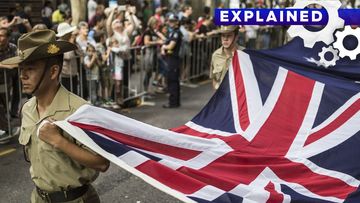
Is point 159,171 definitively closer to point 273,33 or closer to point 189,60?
point 189,60

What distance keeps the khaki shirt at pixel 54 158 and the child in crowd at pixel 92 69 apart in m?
6.34

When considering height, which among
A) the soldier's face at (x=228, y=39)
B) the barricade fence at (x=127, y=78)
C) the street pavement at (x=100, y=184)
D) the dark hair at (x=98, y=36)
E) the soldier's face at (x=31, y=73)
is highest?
the soldier's face at (x=31, y=73)

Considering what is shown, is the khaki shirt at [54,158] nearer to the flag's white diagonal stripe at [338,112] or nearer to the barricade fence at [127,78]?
the flag's white diagonal stripe at [338,112]

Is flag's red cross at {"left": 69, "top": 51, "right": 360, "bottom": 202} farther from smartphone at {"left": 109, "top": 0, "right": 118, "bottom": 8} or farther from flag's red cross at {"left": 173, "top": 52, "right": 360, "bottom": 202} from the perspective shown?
smartphone at {"left": 109, "top": 0, "right": 118, "bottom": 8}

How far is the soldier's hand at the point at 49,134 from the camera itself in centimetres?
249

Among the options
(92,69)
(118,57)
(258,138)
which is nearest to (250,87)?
(258,138)

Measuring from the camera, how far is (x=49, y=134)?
8.20 ft

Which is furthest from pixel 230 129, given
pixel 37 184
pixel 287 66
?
pixel 37 184

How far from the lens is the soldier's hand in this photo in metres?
2.49

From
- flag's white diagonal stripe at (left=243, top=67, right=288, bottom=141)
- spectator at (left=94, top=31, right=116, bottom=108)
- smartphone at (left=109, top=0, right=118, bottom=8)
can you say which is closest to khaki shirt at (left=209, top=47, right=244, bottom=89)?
flag's white diagonal stripe at (left=243, top=67, right=288, bottom=141)

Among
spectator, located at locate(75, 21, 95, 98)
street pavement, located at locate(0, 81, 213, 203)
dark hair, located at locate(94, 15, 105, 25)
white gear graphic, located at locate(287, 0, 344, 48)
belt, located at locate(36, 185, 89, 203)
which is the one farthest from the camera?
dark hair, located at locate(94, 15, 105, 25)

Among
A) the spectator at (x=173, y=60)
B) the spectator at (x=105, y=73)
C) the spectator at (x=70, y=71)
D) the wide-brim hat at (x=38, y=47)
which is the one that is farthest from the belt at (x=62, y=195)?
the spectator at (x=173, y=60)

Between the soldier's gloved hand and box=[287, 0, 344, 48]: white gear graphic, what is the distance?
2284 millimetres

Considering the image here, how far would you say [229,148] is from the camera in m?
3.77
